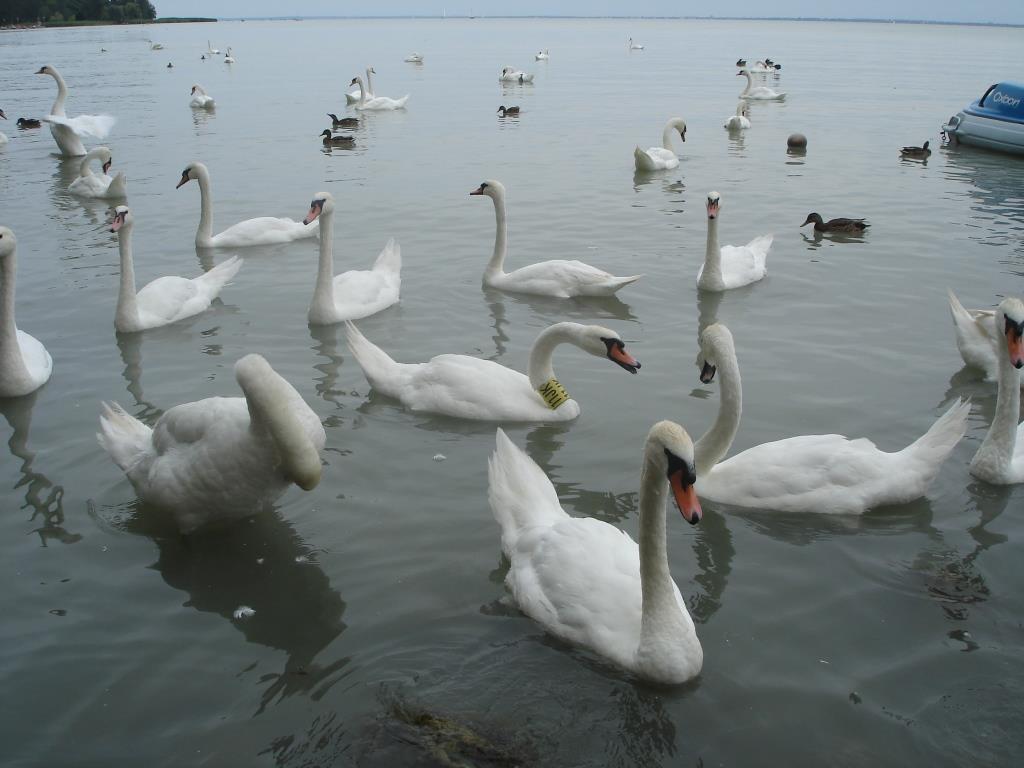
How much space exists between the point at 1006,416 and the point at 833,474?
4.78 feet

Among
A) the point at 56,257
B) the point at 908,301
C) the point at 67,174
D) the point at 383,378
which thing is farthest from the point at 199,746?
the point at 67,174

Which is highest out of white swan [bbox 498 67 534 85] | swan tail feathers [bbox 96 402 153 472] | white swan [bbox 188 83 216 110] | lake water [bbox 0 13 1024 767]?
white swan [bbox 498 67 534 85]

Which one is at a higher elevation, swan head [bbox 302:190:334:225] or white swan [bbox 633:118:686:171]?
swan head [bbox 302:190:334:225]

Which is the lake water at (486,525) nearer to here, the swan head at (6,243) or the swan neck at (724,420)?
the swan neck at (724,420)

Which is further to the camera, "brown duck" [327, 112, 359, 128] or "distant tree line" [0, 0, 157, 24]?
"distant tree line" [0, 0, 157, 24]

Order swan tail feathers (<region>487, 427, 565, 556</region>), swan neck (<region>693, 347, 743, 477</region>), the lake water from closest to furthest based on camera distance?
the lake water, swan tail feathers (<region>487, 427, 565, 556</region>), swan neck (<region>693, 347, 743, 477</region>)

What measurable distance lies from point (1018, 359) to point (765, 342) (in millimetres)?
3178

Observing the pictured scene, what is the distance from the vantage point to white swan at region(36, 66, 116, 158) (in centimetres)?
1884

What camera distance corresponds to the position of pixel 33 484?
6.77 m

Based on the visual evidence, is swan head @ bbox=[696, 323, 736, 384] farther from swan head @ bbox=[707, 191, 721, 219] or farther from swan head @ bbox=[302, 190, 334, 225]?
swan head @ bbox=[302, 190, 334, 225]

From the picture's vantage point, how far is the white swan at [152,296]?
999 cm

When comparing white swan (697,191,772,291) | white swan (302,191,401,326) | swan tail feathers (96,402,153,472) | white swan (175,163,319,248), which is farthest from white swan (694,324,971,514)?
white swan (175,163,319,248)

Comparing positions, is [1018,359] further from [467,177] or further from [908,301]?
[467,177]

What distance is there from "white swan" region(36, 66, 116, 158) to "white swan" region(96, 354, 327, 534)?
14.9 meters
